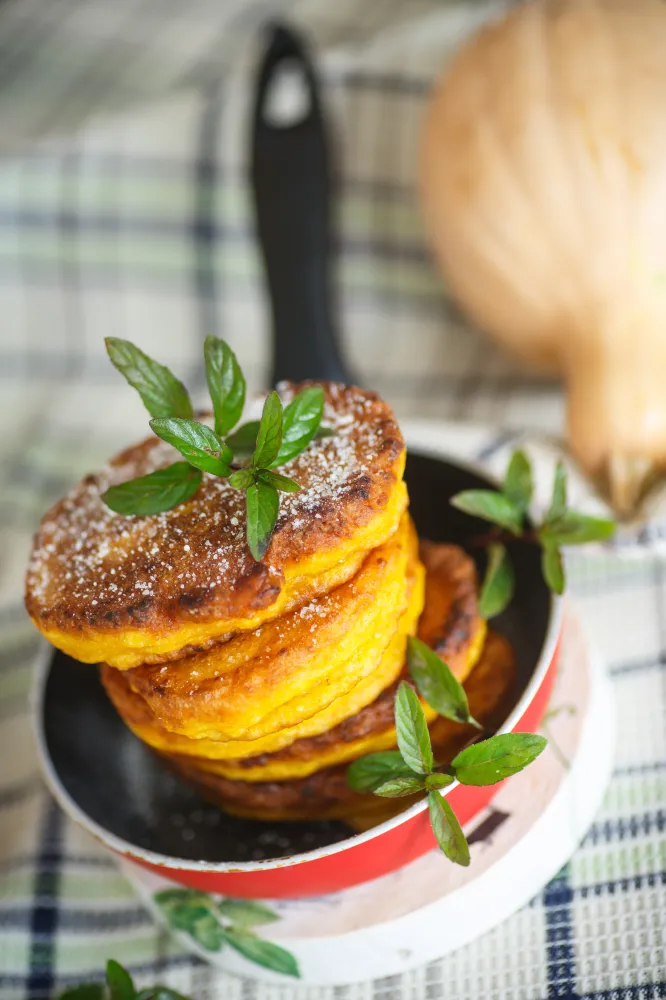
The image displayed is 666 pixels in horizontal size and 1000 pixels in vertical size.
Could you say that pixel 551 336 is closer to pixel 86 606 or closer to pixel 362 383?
pixel 362 383

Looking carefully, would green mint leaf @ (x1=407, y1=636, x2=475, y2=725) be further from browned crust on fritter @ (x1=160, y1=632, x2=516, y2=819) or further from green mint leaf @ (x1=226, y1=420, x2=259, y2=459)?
green mint leaf @ (x1=226, y1=420, x2=259, y2=459)

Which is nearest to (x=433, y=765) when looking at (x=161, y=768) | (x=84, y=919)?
(x=161, y=768)

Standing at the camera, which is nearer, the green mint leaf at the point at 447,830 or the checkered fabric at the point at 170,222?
the green mint leaf at the point at 447,830

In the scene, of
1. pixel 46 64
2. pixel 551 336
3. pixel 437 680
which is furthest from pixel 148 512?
pixel 46 64

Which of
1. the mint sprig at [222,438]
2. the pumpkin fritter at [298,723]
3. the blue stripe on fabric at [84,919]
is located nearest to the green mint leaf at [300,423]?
the mint sprig at [222,438]

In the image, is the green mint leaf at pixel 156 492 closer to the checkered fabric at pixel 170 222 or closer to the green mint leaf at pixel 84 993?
the green mint leaf at pixel 84 993

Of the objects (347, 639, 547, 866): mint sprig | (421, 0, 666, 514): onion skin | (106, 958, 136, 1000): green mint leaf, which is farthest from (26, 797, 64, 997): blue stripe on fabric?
(421, 0, 666, 514): onion skin
